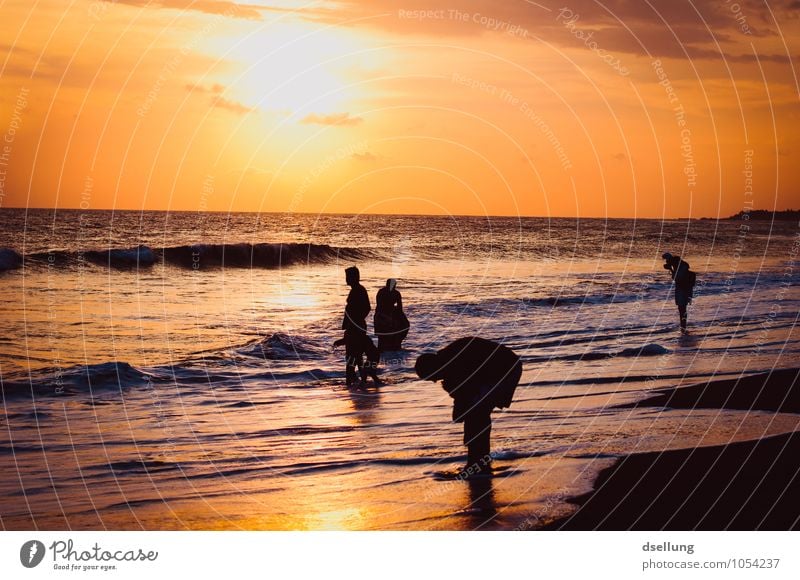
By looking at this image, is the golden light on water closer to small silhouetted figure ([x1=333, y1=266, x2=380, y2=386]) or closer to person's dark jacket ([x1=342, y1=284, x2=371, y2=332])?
small silhouetted figure ([x1=333, y1=266, x2=380, y2=386])

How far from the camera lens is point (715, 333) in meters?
25.3

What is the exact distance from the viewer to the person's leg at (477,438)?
10.8m

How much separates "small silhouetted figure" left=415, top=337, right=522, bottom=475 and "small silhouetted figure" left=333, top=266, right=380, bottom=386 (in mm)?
6884

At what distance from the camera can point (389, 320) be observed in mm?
22453

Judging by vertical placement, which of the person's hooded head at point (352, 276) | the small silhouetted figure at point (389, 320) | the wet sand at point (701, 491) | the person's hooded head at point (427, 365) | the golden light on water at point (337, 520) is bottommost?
the golden light on water at point (337, 520)

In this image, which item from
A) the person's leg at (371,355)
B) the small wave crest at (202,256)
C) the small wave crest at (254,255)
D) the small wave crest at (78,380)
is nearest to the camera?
the small wave crest at (78,380)

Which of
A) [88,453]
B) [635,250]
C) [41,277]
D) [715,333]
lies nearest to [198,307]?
[41,277]

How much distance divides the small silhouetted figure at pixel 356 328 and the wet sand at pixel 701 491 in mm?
7340

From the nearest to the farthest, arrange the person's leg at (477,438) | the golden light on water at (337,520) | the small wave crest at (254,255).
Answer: the golden light on water at (337,520) < the person's leg at (477,438) < the small wave crest at (254,255)

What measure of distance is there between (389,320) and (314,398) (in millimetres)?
5277

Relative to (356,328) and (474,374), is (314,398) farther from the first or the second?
(474,374)

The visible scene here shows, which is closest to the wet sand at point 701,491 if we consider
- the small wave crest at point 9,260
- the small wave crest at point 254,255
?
the small wave crest at point 9,260

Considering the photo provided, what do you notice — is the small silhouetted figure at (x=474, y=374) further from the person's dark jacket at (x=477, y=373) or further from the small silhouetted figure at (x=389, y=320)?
the small silhouetted figure at (x=389, y=320)

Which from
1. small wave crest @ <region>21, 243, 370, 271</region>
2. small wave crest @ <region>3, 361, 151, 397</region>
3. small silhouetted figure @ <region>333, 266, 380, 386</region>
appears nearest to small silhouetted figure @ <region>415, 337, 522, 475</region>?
small silhouetted figure @ <region>333, 266, 380, 386</region>
